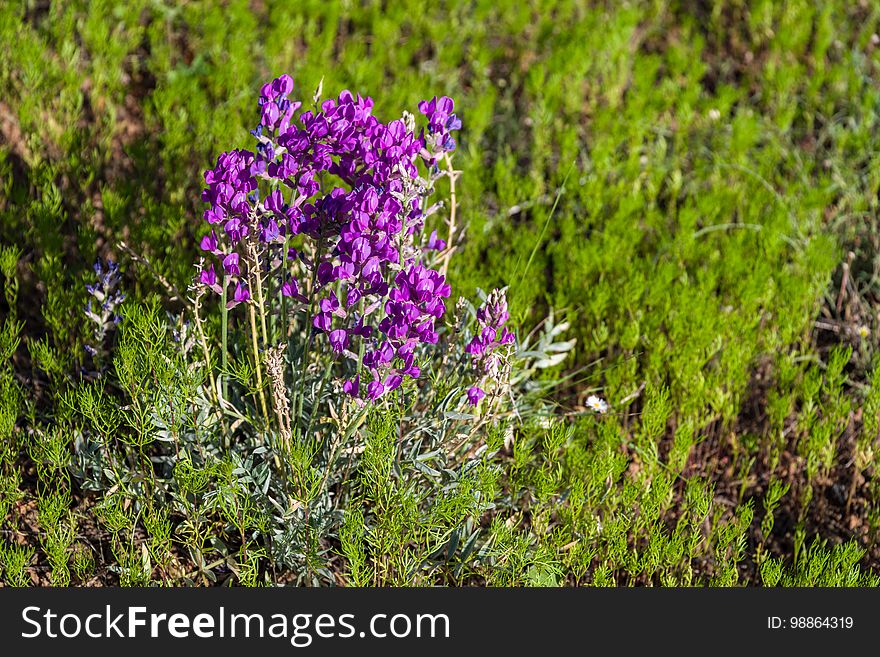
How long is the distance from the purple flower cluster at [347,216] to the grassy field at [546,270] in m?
0.26

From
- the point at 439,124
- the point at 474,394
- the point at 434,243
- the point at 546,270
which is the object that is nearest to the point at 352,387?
the point at 474,394

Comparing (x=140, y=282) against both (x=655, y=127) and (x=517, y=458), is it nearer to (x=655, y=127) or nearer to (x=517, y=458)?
(x=517, y=458)

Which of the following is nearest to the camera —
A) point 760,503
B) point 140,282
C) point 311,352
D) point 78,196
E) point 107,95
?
A: point 311,352

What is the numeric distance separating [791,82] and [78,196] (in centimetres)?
343

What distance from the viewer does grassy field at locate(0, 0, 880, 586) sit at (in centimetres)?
279

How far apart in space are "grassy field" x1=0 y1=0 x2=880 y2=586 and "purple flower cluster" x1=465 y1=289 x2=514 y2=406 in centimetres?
17

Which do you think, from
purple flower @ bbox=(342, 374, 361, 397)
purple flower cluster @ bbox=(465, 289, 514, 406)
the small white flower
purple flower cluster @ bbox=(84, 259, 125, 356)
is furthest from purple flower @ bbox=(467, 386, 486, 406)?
purple flower cluster @ bbox=(84, 259, 125, 356)

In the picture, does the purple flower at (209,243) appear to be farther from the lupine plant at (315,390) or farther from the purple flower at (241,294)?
the purple flower at (241,294)

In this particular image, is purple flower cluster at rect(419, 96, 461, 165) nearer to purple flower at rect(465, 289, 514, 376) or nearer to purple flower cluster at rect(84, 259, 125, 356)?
purple flower at rect(465, 289, 514, 376)

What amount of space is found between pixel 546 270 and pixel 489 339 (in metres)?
1.59

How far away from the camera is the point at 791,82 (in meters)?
5.07

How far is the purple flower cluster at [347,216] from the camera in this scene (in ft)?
7.86

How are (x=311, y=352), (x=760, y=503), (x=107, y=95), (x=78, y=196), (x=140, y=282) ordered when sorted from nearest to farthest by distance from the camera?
(x=311, y=352) < (x=760, y=503) < (x=140, y=282) < (x=78, y=196) < (x=107, y=95)

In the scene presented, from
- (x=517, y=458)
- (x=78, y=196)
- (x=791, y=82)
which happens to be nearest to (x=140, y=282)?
(x=78, y=196)
